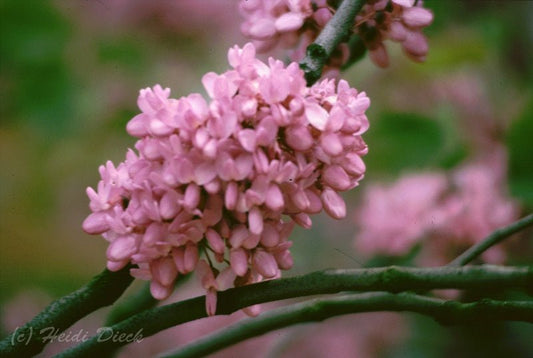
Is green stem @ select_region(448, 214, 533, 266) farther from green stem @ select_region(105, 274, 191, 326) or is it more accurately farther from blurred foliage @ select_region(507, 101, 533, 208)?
A: blurred foliage @ select_region(507, 101, 533, 208)

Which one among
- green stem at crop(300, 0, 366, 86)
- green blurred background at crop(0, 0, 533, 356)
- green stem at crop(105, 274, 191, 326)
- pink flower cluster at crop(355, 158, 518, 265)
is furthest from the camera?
green blurred background at crop(0, 0, 533, 356)

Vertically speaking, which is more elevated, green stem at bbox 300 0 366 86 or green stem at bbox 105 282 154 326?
green stem at bbox 300 0 366 86

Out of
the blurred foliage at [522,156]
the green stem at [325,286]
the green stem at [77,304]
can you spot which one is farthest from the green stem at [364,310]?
the blurred foliage at [522,156]

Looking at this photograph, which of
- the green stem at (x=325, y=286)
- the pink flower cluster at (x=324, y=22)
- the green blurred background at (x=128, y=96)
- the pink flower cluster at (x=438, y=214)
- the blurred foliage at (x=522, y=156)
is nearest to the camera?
the green stem at (x=325, y=286)

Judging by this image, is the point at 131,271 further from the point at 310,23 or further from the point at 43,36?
the point at 43,36

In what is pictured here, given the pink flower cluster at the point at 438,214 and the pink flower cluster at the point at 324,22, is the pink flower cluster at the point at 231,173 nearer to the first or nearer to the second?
the pink flower cluster at the point at 324,22

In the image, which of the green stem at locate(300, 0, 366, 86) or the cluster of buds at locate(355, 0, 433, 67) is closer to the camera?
the green stem at locate(300, 0, 366, 86)

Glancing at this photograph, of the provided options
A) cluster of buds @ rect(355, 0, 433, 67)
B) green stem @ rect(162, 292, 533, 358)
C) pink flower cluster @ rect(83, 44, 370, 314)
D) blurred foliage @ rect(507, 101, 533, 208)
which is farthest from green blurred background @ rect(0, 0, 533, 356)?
pink flower cluster @ rect(83, 44, 370, 314)
